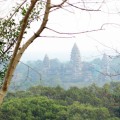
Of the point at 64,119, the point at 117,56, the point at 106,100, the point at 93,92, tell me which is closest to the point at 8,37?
the point at 117,56

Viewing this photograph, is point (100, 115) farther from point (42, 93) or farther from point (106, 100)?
point (42, 93)

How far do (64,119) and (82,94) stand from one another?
17.5ft

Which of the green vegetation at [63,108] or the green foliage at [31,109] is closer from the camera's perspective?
the green foliage at [31,109]

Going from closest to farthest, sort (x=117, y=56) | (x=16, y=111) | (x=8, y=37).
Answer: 1. (x=117, y=56)
2. (x=8, y=37)
3. (x=16, y=111)

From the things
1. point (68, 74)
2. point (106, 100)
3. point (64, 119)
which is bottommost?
point (64, 119)

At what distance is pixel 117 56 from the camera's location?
2.05 m

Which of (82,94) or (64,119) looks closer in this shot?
(64,119)

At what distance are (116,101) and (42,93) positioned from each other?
21.4 feet

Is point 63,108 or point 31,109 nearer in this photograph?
point 31,109

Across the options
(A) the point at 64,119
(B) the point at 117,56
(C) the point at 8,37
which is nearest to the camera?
(B) the point at 117,56

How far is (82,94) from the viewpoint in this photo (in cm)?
2602

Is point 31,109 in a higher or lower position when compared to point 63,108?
lower

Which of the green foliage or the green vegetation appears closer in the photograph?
the green foliage

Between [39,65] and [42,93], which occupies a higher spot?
[39,65]
